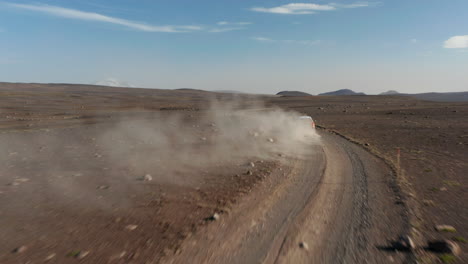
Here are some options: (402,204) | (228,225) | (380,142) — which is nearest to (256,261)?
(228,225)

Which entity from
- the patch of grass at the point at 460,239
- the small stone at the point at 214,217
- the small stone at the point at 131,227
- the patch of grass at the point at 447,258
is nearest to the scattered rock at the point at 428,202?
the patch of grass at the point at 460,239

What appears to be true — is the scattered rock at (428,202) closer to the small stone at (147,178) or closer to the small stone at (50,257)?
the small stone at (147,178)

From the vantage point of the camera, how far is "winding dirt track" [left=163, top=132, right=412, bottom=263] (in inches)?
227

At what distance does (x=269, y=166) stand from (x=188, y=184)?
4453mm

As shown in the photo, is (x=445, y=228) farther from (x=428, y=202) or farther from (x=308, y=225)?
(x=308, y=225)

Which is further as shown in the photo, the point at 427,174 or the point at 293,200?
the point at 427,174

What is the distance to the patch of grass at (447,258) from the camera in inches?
224

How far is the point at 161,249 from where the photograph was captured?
227 inches

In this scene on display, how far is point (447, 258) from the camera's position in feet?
18.9

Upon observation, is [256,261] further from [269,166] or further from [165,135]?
[165,135]

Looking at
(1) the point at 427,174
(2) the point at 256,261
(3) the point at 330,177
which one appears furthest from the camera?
(1) the point at 427,174

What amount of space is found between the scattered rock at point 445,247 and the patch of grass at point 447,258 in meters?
0.14

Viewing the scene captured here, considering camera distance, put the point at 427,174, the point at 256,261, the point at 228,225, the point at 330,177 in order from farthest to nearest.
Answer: the point at 427,174 < the point at 330,177 < the point at 228,225 < the point at 256,261

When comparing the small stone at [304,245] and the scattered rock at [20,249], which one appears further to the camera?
the small stone at [304,245]
